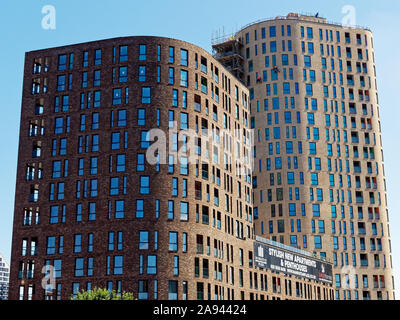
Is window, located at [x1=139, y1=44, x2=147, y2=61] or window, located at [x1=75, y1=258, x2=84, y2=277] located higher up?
window, located at [x1=139, y1=44, x2=147, y2=61]

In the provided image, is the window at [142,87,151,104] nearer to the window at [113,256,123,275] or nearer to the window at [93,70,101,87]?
the window at [93,70,101,87]

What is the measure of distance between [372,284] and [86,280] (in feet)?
255

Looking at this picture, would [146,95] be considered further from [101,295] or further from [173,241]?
[101,295]

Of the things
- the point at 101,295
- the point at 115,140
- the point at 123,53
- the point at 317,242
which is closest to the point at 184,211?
the point at 115,140

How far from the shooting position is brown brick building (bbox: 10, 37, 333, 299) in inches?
3167

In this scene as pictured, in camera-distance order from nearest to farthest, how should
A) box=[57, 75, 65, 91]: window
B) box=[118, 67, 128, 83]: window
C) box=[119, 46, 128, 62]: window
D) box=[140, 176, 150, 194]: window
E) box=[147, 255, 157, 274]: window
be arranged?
box=[147, 255, 157, 274]: window < box=[140, 176, 150, 194]: window < box=[118, 67, 128, 83]: window < box=[119, 46, 128, 62]: window < box=[57, 75, 65, 91]: window

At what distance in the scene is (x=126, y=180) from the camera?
8294cm

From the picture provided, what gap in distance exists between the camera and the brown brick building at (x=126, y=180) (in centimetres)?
8044

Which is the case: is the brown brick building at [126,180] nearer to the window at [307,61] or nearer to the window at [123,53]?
the window at [123,53]

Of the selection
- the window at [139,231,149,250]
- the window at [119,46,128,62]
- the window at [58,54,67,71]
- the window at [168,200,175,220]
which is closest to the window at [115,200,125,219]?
the window at [139,231,149,250]

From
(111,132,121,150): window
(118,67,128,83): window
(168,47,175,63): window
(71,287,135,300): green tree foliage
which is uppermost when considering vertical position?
(168,47,175,63): window

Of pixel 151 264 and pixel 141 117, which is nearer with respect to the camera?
pixel 151 264

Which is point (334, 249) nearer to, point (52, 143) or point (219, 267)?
point (219, 267)
